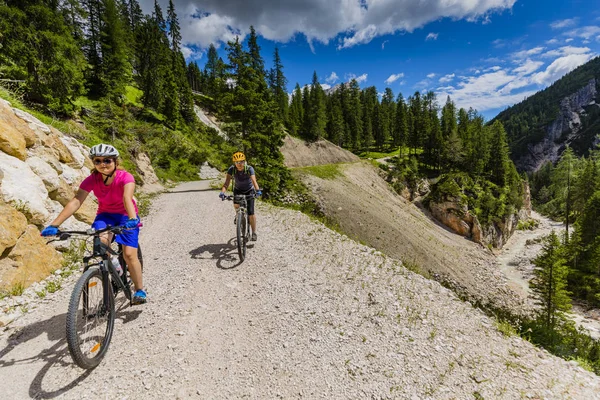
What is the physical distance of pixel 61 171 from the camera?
951 cm

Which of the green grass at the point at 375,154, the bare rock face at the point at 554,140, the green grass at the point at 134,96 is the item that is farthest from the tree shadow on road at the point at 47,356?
the bare rock face at the point at 554,140

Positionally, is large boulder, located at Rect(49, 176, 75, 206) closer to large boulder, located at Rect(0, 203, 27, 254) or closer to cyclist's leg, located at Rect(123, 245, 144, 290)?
large boulder, located at Rect(0, 203, 27, 254)

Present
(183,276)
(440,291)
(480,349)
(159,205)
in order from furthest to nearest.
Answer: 1. (159,205)
2. (440,291)
3. (183,276)
4. (480,349)

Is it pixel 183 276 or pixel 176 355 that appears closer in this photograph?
pixel 176 355

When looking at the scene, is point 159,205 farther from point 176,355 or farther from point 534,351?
point 534,351

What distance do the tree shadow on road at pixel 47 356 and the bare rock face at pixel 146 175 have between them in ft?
64.5

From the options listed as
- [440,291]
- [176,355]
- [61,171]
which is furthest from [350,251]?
[61,171]

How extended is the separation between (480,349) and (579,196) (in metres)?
71.6

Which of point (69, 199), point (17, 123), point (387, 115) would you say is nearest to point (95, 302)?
point (69, 199)

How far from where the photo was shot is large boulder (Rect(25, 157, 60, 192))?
26.8 feet

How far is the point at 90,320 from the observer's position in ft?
13.1

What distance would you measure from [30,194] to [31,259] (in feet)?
6.95

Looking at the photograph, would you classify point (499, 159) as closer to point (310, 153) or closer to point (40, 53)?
point (310, 153)

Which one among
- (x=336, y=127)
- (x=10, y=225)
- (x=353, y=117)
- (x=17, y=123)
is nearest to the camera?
(x=10, y=225)
